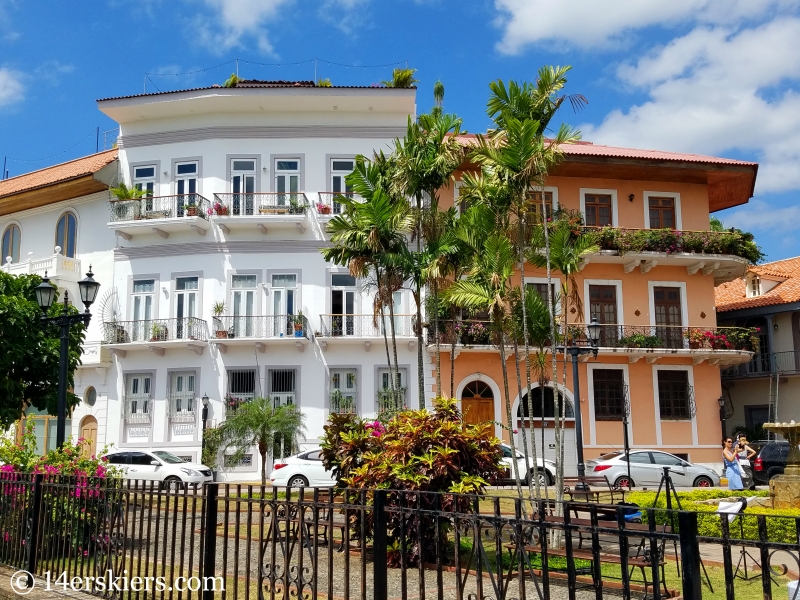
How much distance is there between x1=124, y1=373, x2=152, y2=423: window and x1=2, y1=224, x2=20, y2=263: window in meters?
9.01

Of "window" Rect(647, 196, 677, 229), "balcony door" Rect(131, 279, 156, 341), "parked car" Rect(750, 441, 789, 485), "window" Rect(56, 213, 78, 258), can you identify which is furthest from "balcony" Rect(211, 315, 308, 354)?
"parked car" Rect(750, 441, 789, 485)

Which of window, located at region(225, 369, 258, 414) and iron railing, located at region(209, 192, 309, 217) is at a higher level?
iron railing, located at region(209, 192, 309, 217)

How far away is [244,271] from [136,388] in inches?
248

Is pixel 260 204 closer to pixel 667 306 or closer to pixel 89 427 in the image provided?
pixel 89 427

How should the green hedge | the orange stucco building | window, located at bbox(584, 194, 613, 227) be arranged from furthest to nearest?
window, located at bbox(584, 194, 613, 227)
the orange stucco building
the green hedge

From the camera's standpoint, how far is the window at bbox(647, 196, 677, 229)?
32.0 metres

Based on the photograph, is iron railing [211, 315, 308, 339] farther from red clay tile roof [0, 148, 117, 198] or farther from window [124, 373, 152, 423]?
red clay tile roof [0, 148, 117, 198]

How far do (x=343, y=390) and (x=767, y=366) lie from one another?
19154 millimetres

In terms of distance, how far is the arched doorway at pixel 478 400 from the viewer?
2978 cm

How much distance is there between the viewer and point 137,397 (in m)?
29.7

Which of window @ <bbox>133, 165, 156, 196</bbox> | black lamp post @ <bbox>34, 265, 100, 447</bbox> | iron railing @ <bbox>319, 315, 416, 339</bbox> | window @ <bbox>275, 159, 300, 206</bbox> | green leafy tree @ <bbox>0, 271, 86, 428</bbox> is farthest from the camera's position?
window @ <bbox>133, 165, 156, 196</bbox>

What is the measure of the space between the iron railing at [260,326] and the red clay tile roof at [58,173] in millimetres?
8335

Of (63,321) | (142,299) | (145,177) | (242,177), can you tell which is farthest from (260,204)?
(63,321)

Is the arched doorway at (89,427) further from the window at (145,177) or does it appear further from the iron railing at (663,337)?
the iron railing at (663,337)
